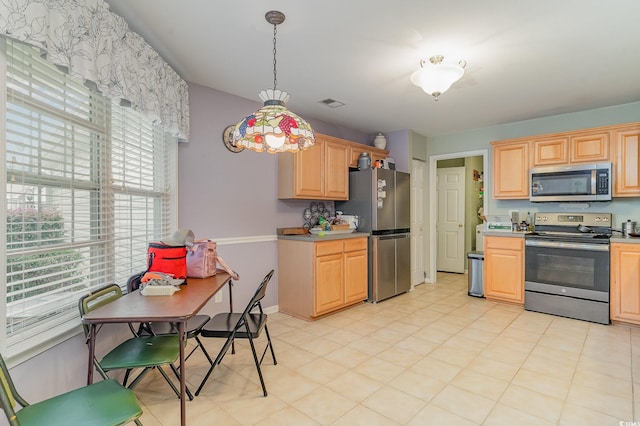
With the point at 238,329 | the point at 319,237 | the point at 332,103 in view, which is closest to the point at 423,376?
the point at 238,329

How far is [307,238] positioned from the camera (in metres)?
3.65

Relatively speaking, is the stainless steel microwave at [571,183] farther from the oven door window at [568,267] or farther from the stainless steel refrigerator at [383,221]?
the stainless steel refrigerator at [383,221]

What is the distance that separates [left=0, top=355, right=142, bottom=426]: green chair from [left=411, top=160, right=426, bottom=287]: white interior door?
4.48m

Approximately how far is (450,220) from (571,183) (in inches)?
102

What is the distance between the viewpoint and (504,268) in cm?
423

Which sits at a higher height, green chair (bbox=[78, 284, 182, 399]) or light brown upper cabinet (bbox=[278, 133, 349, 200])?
light brown upper cabinet (bbox=[278, 133, 349, 200])

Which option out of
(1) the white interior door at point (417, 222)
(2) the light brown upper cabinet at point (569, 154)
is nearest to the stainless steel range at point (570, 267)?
(2) the light brown upper cabinet at point (569, 154)

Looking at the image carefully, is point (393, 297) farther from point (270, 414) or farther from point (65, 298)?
point (65, 298)

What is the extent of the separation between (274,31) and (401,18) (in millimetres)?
868

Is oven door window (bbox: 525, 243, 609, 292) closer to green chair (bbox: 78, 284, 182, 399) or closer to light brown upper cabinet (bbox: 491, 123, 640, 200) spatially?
light brown upper cabinet (bbox: 491, 123, 640, 200)

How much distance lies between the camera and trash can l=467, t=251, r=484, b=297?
460 cm

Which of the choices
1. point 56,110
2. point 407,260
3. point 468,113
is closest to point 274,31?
point 56,110

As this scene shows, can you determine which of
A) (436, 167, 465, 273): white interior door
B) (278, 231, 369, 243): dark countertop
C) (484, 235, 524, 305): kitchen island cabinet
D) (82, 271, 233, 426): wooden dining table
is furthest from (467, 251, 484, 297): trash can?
(82, 271, 233, 426): wooden dining table

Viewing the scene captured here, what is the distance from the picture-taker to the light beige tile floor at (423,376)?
6.40 ft
